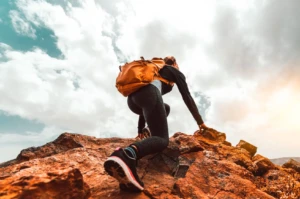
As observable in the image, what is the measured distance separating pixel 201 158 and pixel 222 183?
1.02m

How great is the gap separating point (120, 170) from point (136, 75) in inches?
77.9

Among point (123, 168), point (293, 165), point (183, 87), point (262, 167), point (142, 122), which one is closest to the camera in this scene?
point (123, 168)

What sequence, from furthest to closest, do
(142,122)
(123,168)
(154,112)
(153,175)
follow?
(142,122) < (153,175) < (154,112) < (123,168)

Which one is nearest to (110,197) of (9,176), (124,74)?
(9,176)

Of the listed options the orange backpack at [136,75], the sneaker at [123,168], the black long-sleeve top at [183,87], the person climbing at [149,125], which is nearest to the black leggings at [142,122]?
the person climbing at [149,125]

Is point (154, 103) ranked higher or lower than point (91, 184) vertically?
higher

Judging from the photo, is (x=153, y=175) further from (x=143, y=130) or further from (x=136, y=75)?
(x=136, y=75)

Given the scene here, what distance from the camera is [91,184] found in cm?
473

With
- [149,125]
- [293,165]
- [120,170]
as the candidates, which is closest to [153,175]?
[149,125]

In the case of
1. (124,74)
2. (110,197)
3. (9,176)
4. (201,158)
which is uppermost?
(124,74)

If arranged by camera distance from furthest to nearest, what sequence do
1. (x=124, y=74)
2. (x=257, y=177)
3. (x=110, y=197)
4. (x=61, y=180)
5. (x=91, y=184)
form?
(x=257, y=177) < (x=124, y=74) < (x=91, y=184) < (x=110, y=197) < (x=61, y=180)

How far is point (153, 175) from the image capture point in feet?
17.5

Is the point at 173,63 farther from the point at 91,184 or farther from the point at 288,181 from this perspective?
the point at 288,181

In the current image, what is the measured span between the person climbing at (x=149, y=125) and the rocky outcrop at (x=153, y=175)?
436mm
